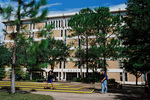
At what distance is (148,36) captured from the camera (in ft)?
29.1

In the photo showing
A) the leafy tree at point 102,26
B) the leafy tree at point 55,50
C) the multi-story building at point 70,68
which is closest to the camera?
the leafy tree at point 102,26

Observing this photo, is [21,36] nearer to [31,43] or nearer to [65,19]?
[31,43]

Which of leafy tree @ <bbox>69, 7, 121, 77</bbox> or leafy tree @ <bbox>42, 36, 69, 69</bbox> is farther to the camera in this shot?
leafy tree @ <bbox>42, 36, 69, 69</bbox>

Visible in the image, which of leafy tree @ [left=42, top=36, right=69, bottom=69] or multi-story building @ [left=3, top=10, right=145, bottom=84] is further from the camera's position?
multi-story building @ [left=3, top=10, right=145, bottom=84]

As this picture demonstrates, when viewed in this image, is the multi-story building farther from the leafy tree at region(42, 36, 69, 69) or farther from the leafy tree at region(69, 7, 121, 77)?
the leafy tree at region(69, 7, 121, 77)

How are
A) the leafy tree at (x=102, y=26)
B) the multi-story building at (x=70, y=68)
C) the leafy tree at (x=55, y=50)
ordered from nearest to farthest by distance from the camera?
the leafy tree at (x=102, y=26), the leafy tree at (x=55, y=50), the multi-story building at (x=70, y=68)

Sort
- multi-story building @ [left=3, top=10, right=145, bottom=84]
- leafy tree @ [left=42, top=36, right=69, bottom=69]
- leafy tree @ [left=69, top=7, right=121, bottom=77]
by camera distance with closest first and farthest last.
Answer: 1. leafy tree @ [left=69, top=7, right=121, bottom=77]
2. leafy tree @ [left=42, top=36, right=69, bottom=69]
3. multi-story building @ [left=3, top=10, right=145, bottom=84]

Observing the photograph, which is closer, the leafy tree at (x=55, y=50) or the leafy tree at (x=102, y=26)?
the leafy tree at (x=102, y=26)

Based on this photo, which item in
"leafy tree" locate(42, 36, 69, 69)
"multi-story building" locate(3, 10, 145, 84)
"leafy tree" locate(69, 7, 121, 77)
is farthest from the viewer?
"multi-story building" locate(3, 10, 145, 84)

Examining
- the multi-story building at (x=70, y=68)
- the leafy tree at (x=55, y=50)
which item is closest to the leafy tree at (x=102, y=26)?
the leafy tree at (x=55, y=50)

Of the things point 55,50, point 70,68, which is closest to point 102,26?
point 55,50

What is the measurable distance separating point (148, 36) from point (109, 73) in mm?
27753

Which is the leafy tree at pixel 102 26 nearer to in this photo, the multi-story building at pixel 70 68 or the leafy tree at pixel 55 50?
the leafy tree at pixel 55 50

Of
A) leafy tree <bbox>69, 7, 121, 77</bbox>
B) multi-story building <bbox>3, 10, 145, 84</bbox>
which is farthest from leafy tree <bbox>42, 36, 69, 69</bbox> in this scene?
leafy tree <bbox>69, 7, 121, 77</bbox>
